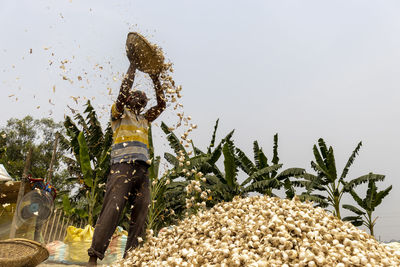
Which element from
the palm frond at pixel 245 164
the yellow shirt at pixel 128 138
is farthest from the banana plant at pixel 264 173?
the yellow shirt at pixel 128 138

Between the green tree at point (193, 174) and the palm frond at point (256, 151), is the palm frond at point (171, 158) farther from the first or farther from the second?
the palm frond at point (256, 151)

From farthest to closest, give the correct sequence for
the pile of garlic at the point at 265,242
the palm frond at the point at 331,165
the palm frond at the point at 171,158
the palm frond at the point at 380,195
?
the palm frond at the point at 380,195
the palm frond at the point at 331,165
the palm frond at the point at 171,158
the pile of garlic at the point at 265,242

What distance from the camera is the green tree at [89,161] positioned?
26.1 ft

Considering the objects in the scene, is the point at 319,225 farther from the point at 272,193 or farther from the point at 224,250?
the point at 272,193

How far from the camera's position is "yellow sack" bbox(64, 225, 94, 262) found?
507cm

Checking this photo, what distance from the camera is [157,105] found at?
3301 mm

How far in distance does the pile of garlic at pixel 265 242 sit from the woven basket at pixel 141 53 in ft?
5.44

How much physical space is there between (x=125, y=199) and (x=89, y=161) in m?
5.36

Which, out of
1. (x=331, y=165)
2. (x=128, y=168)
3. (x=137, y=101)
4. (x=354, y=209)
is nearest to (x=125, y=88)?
(x=137, y=101)

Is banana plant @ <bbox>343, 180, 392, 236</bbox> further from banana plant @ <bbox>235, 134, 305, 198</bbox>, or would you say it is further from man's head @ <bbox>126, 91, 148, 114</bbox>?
man's head @ <bbox>126, 91, 148, 114</bbox>

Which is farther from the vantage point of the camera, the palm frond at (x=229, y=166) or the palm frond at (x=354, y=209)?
the palm frond at (x=354, y=209)

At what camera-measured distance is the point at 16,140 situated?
19.5 meters

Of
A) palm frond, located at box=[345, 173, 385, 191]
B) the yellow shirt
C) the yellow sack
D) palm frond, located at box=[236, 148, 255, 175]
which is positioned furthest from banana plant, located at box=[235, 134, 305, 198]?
the yellow shirt

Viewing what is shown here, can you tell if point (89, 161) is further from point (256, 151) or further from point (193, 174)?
point (256, 151)
